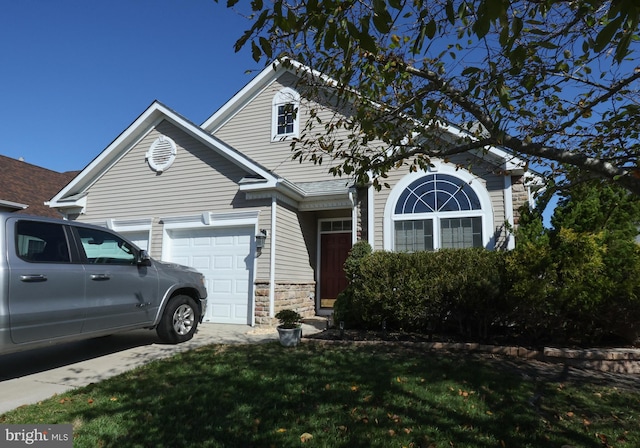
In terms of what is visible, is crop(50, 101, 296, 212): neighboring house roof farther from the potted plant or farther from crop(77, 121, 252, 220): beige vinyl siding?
the potted plant

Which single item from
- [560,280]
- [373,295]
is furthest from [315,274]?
[560,280]

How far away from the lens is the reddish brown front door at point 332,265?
11.6 m

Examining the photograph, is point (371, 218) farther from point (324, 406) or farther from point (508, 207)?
point (324, 406)

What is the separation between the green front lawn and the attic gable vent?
6.88m

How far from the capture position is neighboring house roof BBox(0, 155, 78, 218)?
47.2 feet

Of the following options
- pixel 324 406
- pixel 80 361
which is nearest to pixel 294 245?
pixel 80 361

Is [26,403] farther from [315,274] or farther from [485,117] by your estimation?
[315,274]

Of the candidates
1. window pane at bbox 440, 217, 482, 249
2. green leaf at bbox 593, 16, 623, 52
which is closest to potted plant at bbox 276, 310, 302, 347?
window pane at bbox 440, 217, 482, 249

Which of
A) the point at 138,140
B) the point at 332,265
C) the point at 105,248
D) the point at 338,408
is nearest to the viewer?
the point at 338,408

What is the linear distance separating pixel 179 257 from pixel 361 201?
16.8ft

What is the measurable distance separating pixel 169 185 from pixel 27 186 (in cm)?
966

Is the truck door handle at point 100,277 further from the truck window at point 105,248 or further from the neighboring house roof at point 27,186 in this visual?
the neighboring house roof at point 27,186

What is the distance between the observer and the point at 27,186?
1631 cm

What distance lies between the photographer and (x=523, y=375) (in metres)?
5.05
